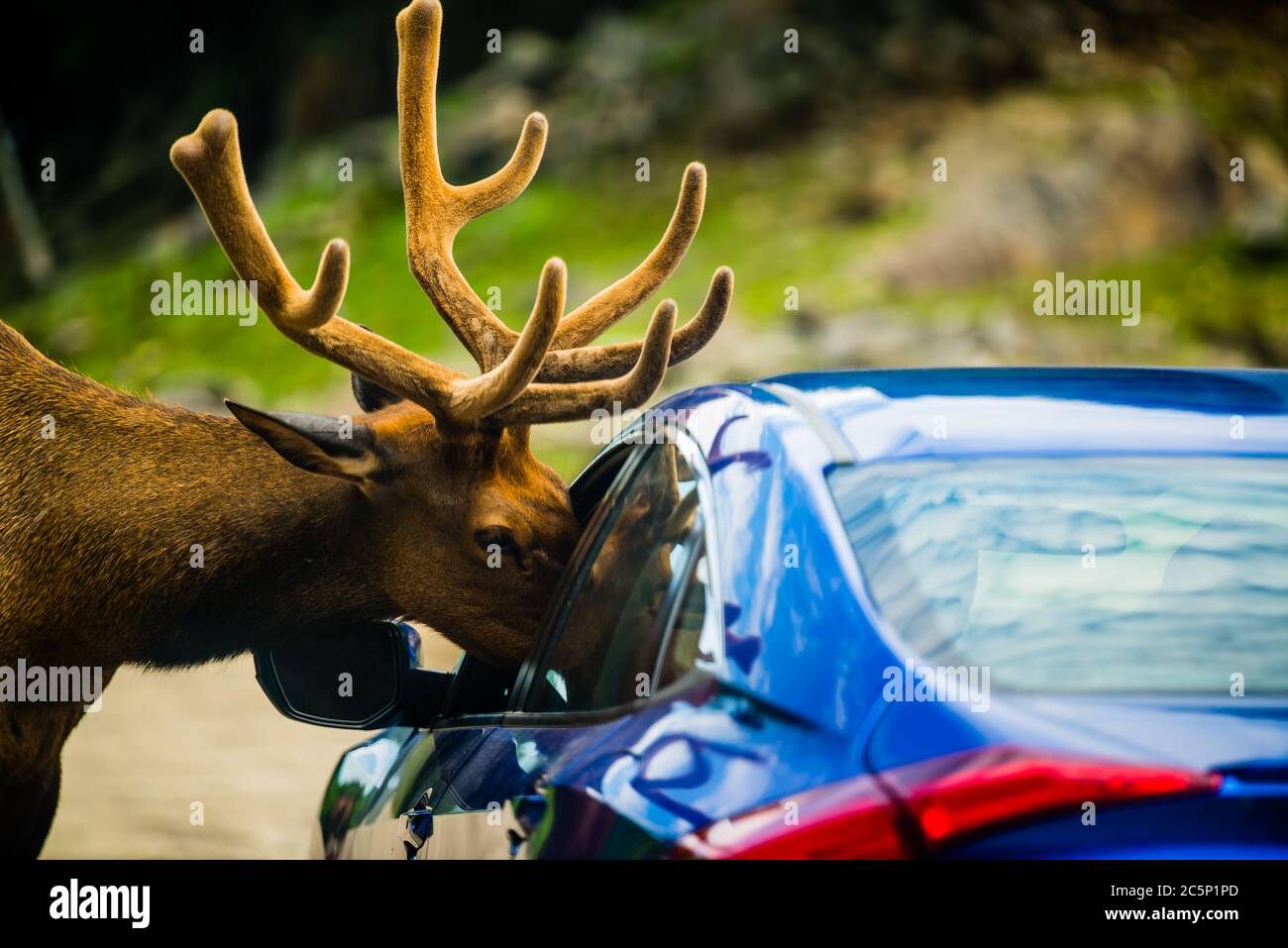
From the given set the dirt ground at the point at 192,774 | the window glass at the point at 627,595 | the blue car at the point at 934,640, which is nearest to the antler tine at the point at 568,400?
the window glass at the point at 627,595

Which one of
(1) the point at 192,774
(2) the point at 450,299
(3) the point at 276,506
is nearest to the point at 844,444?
(3) the point at 276,506

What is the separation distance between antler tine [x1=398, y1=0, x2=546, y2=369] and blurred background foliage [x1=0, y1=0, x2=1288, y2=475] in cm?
837

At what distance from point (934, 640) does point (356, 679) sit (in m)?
2.30

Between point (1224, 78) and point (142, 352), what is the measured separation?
13.7 meters

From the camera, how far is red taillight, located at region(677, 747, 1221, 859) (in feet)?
5.06

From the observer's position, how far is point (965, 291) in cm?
1636

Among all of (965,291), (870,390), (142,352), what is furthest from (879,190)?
(870,390)

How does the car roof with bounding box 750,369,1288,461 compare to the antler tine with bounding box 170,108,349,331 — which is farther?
the antler tine with bounding box 170,108,349,331

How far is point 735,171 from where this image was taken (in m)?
19.6

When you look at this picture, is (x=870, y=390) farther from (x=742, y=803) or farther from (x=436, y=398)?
(x=436, y=398)

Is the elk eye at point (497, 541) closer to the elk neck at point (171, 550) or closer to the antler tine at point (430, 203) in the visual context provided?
the elk neck at point (171, 550)

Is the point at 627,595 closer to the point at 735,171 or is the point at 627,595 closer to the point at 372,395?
the point at 372,395

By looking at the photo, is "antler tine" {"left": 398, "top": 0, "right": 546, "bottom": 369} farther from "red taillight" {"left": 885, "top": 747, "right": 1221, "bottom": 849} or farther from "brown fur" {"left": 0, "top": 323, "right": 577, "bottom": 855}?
"red taillight" {"left": 885, "top": 747, "right": 1221, "bottom": 849}

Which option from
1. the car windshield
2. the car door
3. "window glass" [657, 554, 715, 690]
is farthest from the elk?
the car windshield
